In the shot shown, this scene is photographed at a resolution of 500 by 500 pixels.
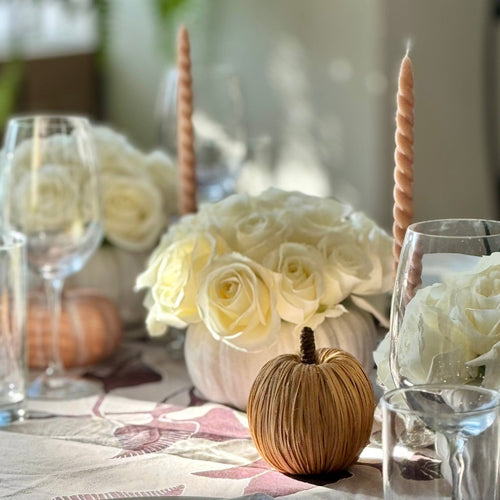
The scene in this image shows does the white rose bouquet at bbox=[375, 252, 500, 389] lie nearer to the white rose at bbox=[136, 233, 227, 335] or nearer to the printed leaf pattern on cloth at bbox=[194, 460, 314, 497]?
the printed leaf pattern on cloth at bbox=[194, 460, 314, 497]

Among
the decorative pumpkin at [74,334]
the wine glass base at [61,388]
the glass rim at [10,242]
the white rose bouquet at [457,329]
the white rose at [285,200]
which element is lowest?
the wine glass base at [61,388]

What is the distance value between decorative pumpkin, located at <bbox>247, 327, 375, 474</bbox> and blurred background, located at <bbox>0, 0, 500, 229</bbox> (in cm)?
240

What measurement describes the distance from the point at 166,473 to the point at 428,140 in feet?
9.25

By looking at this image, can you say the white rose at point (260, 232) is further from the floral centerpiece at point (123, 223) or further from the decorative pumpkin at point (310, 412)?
the floral centerpiece at point (123, 223)

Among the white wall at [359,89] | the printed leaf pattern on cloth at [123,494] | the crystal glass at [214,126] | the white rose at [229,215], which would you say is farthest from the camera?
the white wall at [359,89]

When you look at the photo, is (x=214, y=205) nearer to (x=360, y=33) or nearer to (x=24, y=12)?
(x=360, y=33)

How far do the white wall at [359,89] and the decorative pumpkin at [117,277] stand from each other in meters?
2.09

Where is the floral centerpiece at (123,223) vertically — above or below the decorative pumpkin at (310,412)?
above

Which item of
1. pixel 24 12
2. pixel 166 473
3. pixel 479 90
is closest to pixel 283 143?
pixel 479 90

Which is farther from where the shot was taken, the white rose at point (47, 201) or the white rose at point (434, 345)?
the white rose at point (47, 201)

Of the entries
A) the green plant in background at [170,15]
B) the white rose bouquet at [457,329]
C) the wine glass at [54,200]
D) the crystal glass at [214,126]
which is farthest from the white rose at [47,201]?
the green plant in background at [170,15]

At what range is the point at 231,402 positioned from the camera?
0.92m

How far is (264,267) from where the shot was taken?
2.81 ft

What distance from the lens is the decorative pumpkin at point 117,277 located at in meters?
1.24
